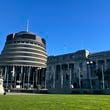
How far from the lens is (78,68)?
146 m

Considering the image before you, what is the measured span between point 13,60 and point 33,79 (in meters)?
21.1

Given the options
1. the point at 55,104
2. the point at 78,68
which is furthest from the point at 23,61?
the point at 55,104

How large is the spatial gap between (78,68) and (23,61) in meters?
44.8

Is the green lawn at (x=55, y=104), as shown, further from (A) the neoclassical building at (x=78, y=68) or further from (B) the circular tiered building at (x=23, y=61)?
(B) the circular tiered building at (x=23, y=61)

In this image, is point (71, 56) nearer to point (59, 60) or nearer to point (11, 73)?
point (59, 60)

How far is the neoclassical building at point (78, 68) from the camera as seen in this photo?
135 metres

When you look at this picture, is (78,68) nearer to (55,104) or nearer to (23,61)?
(23,61)

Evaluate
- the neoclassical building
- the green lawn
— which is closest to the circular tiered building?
the neoclassical building

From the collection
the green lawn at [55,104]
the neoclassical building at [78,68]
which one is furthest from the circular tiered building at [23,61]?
the green lawn at [55,104]

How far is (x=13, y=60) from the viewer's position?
169250 mm

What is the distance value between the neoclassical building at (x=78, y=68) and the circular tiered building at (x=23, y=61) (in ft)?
47.7

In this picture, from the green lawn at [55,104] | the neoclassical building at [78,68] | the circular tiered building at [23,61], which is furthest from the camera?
the circular tiered building at [23,61]

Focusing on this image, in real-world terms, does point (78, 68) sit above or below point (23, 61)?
below

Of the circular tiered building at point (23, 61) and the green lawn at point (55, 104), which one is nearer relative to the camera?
the green lawn at point (55, 104)
